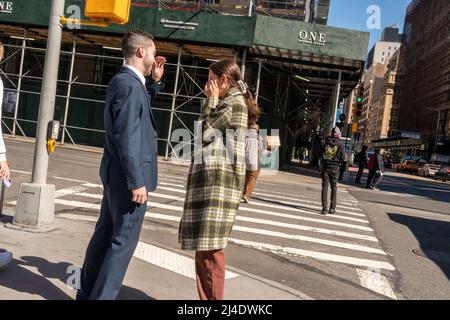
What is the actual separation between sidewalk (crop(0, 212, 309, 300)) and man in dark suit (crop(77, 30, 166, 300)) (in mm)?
509

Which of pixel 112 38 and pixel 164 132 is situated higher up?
pixel 112 38

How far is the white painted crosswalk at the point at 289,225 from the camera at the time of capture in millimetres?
6914

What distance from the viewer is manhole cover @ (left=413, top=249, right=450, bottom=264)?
7180 mm

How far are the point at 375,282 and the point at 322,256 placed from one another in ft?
3.77

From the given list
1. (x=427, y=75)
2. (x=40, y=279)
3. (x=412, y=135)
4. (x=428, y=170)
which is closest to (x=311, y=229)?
(x=40, y=279)

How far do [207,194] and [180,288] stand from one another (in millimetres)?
1331

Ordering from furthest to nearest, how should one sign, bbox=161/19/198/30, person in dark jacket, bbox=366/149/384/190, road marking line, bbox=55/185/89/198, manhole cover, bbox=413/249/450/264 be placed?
1. one sign, bbox=161/19/198/30
2. person in dark jacket, bbox=366/149/384/190
3. road marking line, bbox=55/185/89/198
4. manhole cover, bbox=413/249/450/264

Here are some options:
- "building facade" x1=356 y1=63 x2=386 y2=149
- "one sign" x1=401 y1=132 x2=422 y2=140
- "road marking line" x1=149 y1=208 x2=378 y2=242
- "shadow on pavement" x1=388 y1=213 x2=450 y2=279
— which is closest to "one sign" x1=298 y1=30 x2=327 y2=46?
"shadow on pavement" x1=388 y1=213 x2=450 y2=279

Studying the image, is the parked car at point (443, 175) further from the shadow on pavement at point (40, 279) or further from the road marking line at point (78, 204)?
the shadow on pavement at point (40, 279)

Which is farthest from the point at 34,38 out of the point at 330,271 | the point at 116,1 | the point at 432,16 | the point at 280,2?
the point at 432,16

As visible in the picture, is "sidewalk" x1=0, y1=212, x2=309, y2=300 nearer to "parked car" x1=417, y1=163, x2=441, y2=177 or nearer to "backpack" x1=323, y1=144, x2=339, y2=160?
"backpack" x1=323, y1=144, x2=339, y2=160

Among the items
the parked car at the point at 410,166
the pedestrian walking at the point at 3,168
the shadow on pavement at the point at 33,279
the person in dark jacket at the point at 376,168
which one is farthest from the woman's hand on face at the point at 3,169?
the parked car at the point at 410,166

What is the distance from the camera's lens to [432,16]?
102125 millimetres
